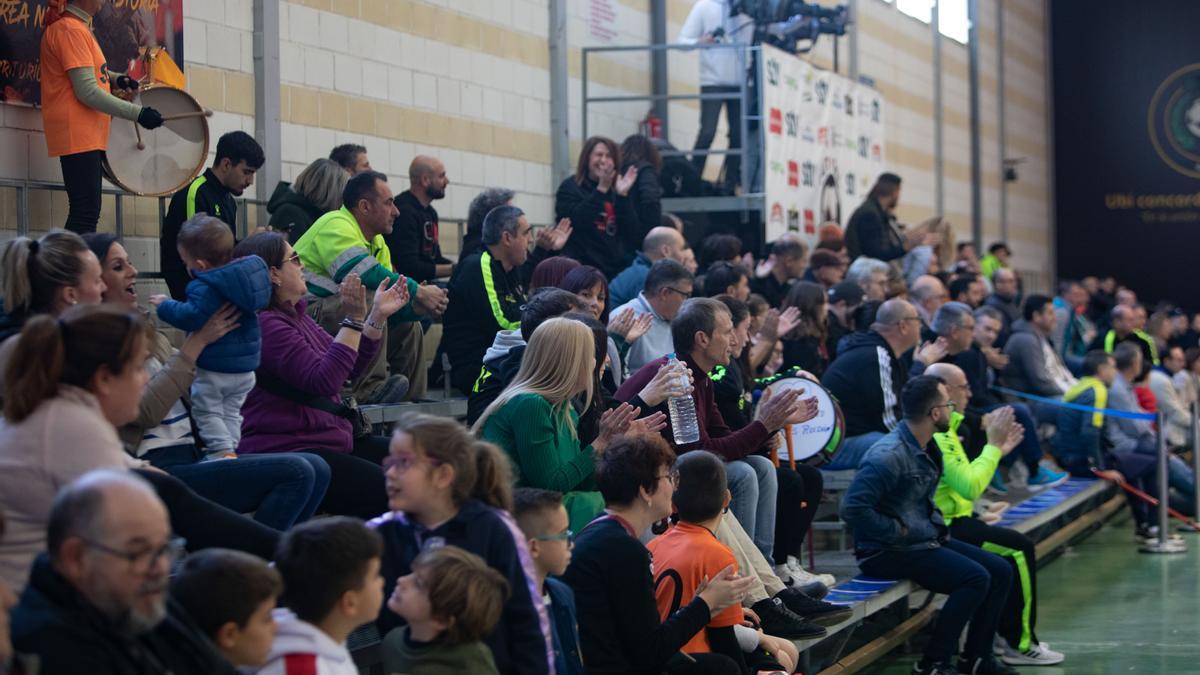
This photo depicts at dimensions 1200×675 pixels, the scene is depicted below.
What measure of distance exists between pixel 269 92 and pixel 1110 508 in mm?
7927

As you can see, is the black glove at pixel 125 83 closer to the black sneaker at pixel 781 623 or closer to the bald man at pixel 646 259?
the bald man at pixel 646 259

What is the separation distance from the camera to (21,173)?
6.07 metres

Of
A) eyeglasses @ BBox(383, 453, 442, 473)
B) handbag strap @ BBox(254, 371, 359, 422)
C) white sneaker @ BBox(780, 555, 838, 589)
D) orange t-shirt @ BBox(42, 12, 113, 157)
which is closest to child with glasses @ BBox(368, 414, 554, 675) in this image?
eyeglasses @ BBox(383, 453, 442, 473)

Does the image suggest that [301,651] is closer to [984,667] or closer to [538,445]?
[538,445]

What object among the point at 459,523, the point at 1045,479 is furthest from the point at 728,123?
the point at 459,523

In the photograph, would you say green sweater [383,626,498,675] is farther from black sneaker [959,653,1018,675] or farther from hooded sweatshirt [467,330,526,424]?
black sneaker [959,653,1018,675]

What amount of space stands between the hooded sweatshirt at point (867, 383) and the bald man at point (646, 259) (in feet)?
3.48

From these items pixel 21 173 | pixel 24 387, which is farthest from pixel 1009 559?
pixel 24 387

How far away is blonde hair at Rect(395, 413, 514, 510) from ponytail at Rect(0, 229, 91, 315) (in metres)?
1.03

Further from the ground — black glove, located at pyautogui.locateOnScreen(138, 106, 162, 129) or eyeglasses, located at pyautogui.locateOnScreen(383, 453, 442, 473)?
black glove, located at pyautogui.locateOnScreen(138, 106, 162, 129)

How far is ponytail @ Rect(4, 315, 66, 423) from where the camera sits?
10.2 feet

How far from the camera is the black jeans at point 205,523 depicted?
3.69 meters

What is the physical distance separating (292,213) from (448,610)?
147 inches

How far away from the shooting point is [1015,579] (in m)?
7.38
